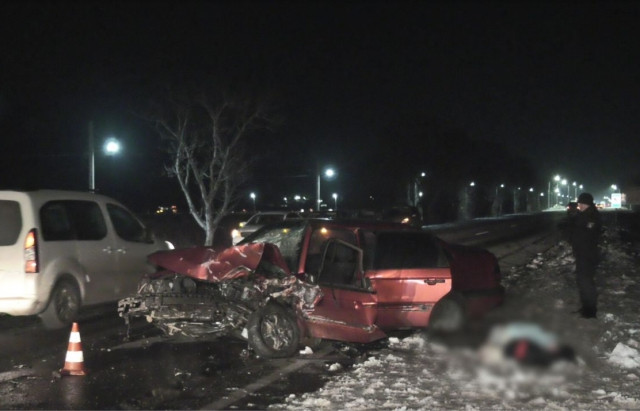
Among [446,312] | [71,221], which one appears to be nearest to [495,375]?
[446,312]

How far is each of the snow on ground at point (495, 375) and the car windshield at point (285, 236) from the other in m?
1.86

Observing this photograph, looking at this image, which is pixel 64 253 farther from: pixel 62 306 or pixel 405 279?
pixel 405 279

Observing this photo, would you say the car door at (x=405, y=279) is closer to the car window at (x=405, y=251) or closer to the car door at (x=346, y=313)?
the car window at (x=405, y=251)

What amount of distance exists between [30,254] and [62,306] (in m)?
1.00

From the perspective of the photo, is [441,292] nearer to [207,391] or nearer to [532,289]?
[207,391]

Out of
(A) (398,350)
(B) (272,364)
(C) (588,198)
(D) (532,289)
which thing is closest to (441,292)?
(A) (398,350)

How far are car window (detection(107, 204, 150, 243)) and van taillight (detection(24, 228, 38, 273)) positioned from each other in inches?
73.2

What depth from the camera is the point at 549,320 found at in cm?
763

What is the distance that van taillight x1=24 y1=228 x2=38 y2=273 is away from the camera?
9.31 metres

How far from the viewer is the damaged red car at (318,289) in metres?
8.18

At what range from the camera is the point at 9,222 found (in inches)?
375

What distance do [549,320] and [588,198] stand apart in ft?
12.2

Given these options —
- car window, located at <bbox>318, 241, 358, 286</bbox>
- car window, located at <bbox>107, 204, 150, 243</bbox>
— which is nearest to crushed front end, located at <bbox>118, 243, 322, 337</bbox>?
car window, located at <bbox>318, 241, 358, 286</bbox>

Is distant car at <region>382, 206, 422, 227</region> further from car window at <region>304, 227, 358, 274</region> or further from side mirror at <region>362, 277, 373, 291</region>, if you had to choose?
side mirror at <region>362, 277, 373, 291</region>
